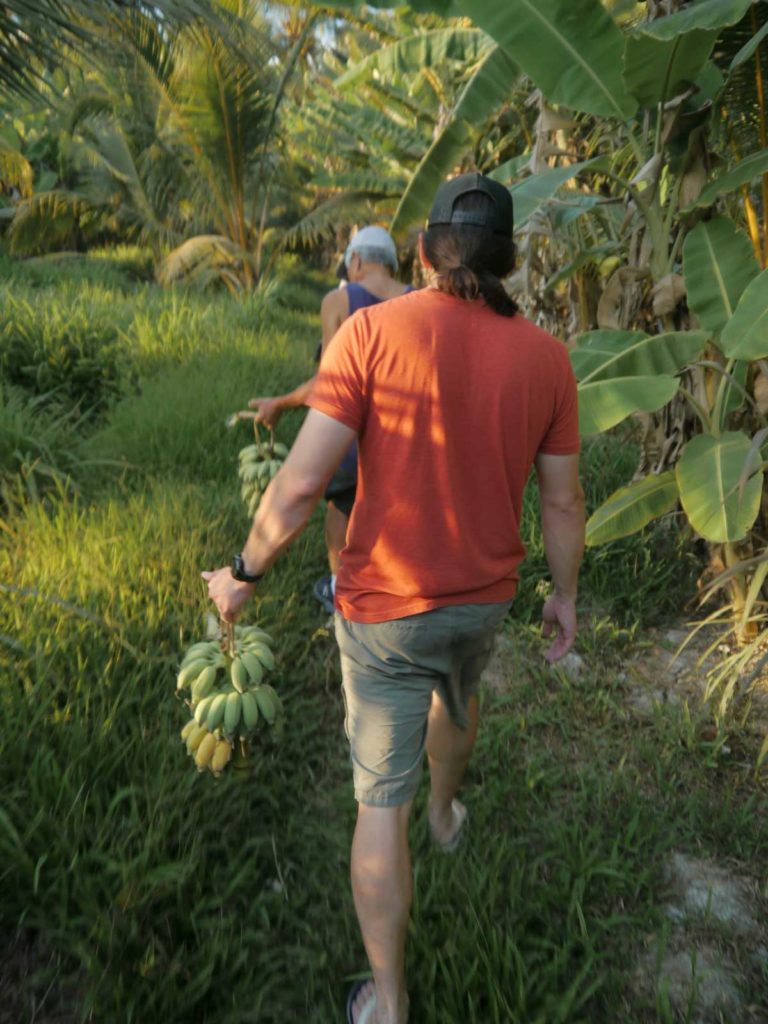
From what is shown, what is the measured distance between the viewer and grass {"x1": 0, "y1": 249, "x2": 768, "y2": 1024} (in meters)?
1.73

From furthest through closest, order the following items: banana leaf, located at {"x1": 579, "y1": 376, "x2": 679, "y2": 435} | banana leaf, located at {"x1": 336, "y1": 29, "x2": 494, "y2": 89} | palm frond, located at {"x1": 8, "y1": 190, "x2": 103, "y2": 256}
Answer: palm frond, located at {"x1": 8, "y1": 190, "x2": 103, "y2": 256} < banana leaf, located at {"x1": 336, "y1": 29, "x2": 494, "y2": 89} < banana leaf, located at {"x1": 579, "y1": 376, "x2": 679, "y2": 435}

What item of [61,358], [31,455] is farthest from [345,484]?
[61,358]

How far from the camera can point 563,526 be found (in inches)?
69.9

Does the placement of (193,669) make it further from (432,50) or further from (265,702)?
(432,50)

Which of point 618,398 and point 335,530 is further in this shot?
point 335,530

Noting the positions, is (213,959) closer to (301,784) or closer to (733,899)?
(301,784)

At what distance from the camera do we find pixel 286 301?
1291 centimetres

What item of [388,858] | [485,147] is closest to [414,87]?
[485,147]

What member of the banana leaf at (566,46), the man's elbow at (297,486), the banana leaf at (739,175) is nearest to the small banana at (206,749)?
the man's elbow at (297,486)

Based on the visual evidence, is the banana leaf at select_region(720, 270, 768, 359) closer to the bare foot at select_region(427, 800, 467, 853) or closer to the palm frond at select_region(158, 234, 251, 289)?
the bare foot at select_region(427, 800, 467, 853)

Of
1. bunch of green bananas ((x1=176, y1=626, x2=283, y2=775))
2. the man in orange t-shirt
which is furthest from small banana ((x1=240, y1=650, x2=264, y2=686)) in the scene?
the man in orange t-shirt

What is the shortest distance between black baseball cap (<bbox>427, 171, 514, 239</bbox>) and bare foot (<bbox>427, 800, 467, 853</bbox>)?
162 cm

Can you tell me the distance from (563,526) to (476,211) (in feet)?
2.50

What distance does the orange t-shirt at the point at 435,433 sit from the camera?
55.5 inches
